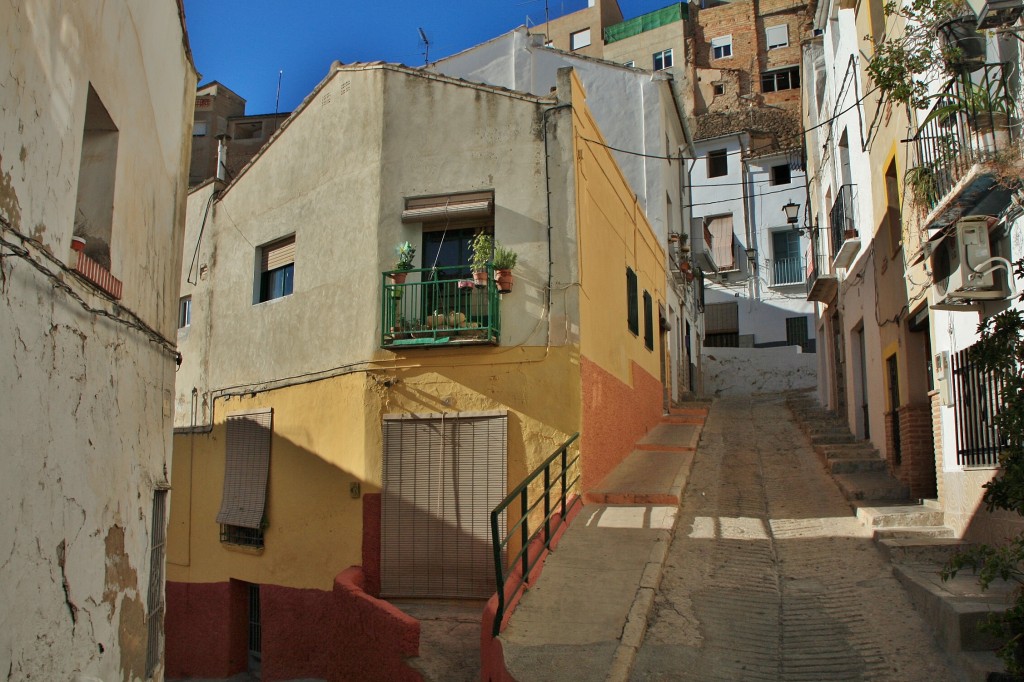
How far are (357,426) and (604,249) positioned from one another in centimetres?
444

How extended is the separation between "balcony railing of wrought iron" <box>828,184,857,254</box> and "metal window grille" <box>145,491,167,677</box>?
1062cm

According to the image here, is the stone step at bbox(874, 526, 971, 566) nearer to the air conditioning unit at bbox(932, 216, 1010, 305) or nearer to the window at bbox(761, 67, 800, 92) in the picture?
the air conditioning unit at bbox(932, 216, 1010, 305)

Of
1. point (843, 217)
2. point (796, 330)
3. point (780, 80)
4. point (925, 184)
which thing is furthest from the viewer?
point (780, 80)

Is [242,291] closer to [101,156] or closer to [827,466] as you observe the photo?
[101,156]

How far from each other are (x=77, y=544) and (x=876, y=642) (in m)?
5.66

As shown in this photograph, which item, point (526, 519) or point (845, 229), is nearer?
point (526, 519)

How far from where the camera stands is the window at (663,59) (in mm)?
40969

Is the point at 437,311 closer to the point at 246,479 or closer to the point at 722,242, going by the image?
the point at 246,479

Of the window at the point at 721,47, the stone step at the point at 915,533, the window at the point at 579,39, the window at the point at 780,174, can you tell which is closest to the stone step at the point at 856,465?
the stone step at the point at 915,533

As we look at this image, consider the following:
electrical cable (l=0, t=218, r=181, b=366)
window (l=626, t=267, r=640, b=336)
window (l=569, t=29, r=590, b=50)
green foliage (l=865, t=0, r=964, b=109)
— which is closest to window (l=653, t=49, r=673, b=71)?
window (l=569, t=29, r=590, b=50)

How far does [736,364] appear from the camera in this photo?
2633cm

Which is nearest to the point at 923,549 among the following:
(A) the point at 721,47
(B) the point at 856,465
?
(B) the point at 856,465

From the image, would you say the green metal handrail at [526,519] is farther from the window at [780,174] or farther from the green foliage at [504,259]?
the window at [780,174]

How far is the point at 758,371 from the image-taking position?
1021 inches
